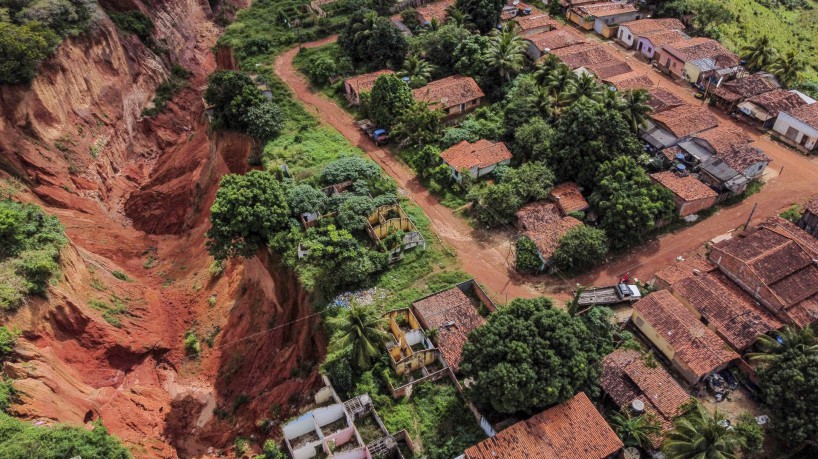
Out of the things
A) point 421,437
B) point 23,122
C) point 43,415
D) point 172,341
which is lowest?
point 172,341

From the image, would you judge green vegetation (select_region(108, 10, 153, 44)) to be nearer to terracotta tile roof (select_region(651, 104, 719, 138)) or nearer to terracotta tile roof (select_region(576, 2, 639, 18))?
terracotta tile roof (select_region(576, 2, 639, 18))

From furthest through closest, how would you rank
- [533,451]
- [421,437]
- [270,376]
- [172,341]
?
[172,341] → [270,376] → [421,437] → [533,451]

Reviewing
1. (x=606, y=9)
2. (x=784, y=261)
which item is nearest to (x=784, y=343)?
(x=784, y=261)

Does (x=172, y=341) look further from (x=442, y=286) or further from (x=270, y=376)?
(x=442, y=286)

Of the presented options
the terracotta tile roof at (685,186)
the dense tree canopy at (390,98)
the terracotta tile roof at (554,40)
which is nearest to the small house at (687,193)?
the terracotta tile roof at (685,186)

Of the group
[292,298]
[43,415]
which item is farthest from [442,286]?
[43,415]

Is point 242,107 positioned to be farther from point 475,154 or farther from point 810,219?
point 810,219

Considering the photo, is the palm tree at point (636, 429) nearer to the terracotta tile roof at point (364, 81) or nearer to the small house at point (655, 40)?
the terracotta tile roof at point (364, 81)
